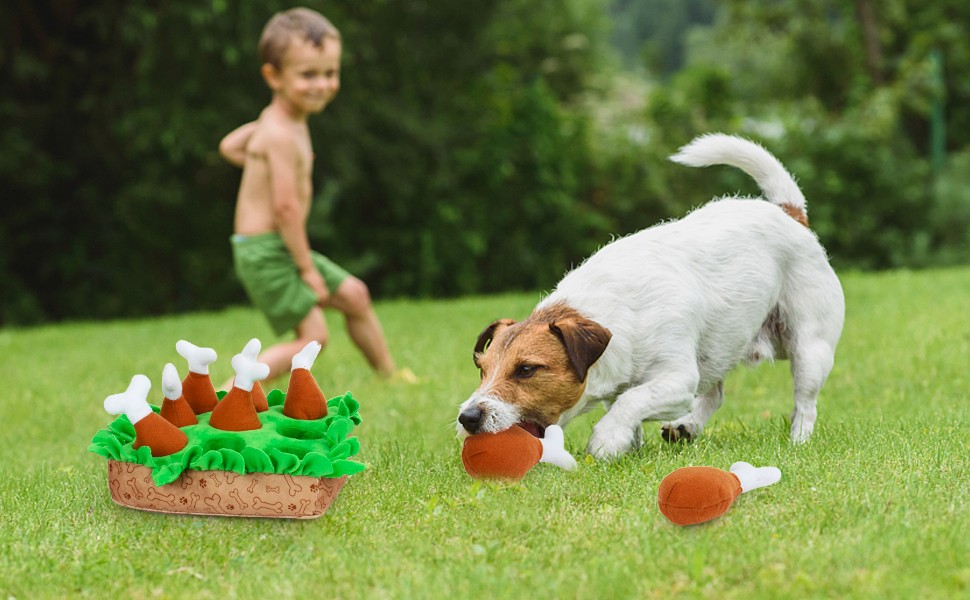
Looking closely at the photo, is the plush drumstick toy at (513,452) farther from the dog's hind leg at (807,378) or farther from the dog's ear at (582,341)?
the dog's hind leg at (807,378)

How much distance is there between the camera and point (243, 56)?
14523 mm

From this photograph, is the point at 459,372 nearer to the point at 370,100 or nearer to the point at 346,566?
the point at 346,566

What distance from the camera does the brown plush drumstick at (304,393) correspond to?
13.5 ft

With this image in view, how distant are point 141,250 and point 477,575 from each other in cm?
1464

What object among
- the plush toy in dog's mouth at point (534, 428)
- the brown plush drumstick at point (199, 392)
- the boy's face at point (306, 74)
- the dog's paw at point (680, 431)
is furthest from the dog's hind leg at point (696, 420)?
the boy's face at point (306, 74)

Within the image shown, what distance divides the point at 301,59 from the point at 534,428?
386 centimetres

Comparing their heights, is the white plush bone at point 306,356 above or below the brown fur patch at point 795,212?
below

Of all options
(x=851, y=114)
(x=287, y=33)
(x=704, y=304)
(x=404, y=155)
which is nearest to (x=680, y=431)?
(x=704, y=304)

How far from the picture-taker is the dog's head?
3.87m

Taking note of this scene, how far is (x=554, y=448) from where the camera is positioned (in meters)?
3.92

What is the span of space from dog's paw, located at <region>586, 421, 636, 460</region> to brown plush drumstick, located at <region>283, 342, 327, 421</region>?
1.08m

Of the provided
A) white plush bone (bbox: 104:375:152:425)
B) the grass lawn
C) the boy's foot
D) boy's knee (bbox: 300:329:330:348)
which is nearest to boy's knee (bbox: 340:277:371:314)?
boy's knee (bbox: 300:329:330:348)

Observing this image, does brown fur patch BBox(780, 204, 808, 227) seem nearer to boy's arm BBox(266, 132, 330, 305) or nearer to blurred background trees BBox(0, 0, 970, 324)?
boy's arm BBox(266, 132, 330, 305)

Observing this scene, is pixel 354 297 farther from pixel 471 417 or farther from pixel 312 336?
pixel 471 417
